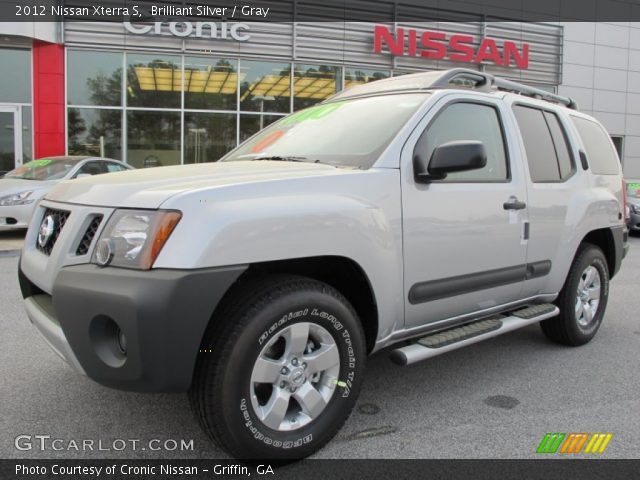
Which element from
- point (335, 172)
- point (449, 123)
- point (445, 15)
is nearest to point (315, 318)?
point (335, 172)

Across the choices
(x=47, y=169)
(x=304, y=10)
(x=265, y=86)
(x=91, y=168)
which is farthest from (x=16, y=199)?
(x=304, y=10)

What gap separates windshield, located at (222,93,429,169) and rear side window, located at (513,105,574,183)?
3.26 feet

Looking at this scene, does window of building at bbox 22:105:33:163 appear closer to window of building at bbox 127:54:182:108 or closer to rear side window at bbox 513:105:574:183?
Result: window of building at bbox 127:54:182:108

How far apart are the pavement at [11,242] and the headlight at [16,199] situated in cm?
62

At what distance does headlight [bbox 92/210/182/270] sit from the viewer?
222 cm

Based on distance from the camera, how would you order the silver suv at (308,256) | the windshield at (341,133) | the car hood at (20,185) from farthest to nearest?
the car hood at (20,185), the windshield at (341,133), the silver suv at (308,256)

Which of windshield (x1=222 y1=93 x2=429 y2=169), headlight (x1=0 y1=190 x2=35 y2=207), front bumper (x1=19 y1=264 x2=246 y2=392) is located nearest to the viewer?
front bumper (x1=19 y1=264 x2=246 y2=392)

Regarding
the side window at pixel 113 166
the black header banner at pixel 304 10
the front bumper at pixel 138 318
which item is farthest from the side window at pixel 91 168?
the front bumper at pixel 138 318

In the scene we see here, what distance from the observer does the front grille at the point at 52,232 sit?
272 cm

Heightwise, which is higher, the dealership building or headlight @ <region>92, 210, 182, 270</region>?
the dealership building

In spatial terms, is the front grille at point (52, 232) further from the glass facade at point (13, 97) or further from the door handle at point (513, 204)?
the glass facade at point (13, 97)

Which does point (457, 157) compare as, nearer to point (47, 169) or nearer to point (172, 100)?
point (47, 169)

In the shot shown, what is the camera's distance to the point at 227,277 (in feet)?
7.45

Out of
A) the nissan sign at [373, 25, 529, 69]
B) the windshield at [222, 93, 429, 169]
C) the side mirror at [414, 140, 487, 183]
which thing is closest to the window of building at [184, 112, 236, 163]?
the nissan sign at [373, 25, 529, 69]
